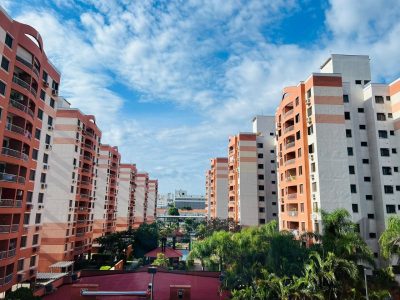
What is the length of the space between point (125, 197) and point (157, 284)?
7366cm

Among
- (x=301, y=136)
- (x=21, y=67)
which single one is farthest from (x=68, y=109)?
(x=301, y=136)

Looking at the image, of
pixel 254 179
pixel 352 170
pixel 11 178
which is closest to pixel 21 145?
pixel 11 178

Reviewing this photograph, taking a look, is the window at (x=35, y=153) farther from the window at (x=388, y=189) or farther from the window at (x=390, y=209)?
the window at (x=390, y=209)

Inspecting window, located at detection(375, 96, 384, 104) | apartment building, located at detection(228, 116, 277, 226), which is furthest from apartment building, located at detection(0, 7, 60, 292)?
window, located at detection(375, 96, 384, 104)

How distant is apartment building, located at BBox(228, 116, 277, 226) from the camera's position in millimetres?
72125

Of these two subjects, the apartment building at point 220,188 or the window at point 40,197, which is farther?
the apartment building at point 220,188

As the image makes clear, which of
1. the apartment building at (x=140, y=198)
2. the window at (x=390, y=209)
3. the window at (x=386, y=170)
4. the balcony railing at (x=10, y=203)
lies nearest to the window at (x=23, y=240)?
the balcony railing at (x=10, y=203)

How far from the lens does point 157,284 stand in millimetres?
33156

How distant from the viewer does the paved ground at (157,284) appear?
30406mm

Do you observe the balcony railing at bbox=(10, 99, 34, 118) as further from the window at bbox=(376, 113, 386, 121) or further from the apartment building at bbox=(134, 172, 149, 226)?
the apartment building at bbox=(134, 172, 149, 226)

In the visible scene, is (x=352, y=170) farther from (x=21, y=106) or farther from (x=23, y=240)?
(x=23, y=240)

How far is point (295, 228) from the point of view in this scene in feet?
160

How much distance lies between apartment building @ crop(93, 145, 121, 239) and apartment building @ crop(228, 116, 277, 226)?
3406 centimetres

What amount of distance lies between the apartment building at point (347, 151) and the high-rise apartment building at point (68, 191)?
3907 cm
